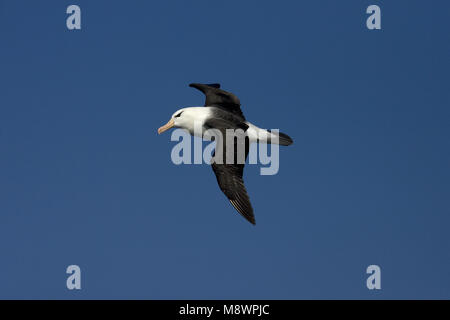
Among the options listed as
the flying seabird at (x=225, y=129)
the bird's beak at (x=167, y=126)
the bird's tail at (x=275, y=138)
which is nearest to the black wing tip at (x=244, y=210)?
the flying seabird at (x=225, y=129)

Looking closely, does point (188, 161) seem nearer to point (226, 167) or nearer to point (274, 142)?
point (226, 167)

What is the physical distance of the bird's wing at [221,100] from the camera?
1287 cm

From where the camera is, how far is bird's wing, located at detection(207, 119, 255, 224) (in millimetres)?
Answer: 10836

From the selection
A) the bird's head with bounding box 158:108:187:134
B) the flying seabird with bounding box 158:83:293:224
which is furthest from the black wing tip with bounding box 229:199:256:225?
the bird's head with bounding box 158:108:187:134

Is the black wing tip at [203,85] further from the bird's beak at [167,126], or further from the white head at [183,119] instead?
the bird's beak at [167,126]

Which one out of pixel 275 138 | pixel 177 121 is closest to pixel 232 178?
pixel 275 138

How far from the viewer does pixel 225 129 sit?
11.9 m

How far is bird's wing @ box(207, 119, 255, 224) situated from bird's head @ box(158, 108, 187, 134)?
1607 mm

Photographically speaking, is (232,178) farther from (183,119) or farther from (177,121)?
(177,121)

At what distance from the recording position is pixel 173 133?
43.3 feet

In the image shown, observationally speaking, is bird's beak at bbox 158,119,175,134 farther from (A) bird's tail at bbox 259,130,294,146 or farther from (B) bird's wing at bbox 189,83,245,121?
(A) bird's tail at bbox 259,130,294,146

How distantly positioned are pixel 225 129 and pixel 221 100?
4.13ft
